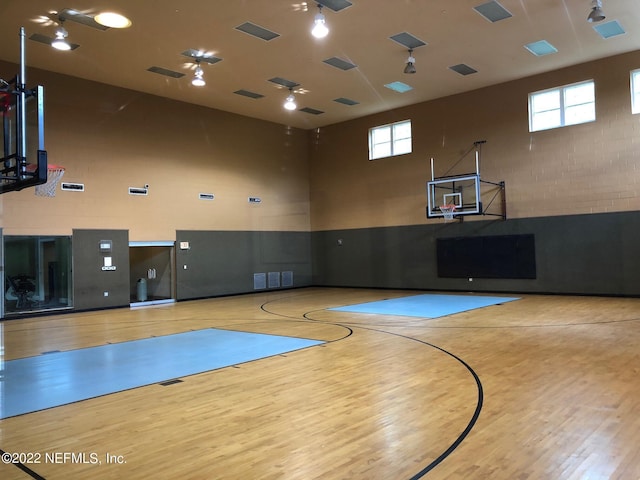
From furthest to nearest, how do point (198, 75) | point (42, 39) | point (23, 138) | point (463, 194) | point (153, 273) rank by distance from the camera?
point (153, 273) → point (463, 194) → point (198, 75) → point (42, 39) → point (23, 138)

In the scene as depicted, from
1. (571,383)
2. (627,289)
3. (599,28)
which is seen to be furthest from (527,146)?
(571,383)

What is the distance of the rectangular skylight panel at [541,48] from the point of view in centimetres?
1059

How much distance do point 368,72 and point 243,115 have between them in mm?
4942

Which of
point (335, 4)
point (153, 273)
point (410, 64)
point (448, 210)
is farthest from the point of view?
point (153, 273)

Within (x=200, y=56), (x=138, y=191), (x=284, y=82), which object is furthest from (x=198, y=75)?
(x=138, y=191)

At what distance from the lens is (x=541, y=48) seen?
428 inches

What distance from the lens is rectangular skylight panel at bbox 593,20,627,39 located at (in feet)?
31.9

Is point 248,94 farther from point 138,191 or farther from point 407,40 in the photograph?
point 407,40

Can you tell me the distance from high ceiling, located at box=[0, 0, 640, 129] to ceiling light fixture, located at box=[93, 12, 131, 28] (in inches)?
6.1

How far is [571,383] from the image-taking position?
4.52m

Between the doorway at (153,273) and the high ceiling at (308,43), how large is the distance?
435 centimetres

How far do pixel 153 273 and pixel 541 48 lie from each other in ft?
38.1

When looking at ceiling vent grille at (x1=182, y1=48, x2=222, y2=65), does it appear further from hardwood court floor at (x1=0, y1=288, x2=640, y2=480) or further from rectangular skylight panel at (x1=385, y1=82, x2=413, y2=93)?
hardwood court floor at (x1=0, y1=288, x2=640, y2=480)

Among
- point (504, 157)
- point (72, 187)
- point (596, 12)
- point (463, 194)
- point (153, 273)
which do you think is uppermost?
point (596, 12)
